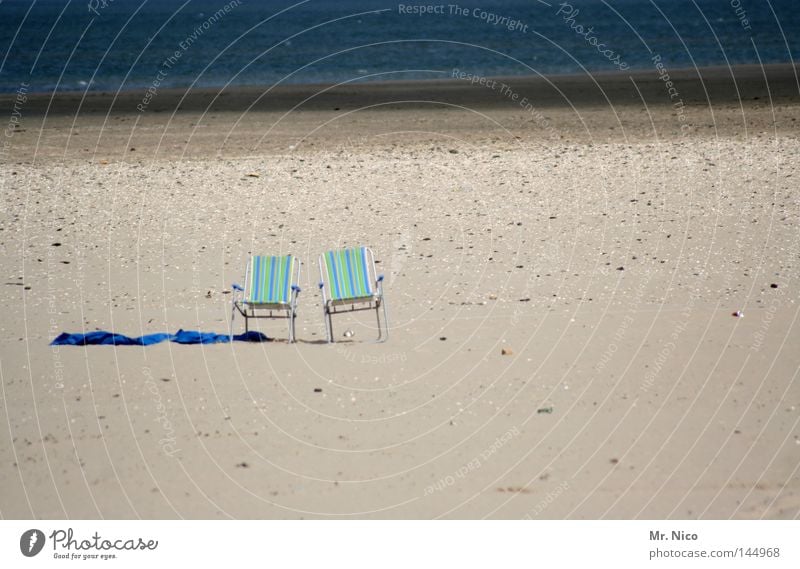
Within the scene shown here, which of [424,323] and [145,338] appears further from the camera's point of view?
[424,323]

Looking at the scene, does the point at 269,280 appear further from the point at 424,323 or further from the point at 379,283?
the point at 424,323

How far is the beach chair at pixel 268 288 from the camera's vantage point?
9555mm

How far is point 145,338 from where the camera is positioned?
8.70 metres

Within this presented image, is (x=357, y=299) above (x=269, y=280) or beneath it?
beneath

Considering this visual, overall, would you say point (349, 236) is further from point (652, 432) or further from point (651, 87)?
point (651, 87)

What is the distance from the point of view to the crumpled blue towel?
28.5ft

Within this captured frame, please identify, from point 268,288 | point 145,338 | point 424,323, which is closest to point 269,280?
point 268,288

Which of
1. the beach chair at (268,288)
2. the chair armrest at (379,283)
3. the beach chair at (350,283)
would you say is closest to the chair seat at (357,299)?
the beach chair at (350,283)

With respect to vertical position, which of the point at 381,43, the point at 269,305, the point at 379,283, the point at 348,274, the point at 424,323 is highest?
the point at 381,43

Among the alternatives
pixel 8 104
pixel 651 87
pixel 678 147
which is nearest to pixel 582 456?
pixel 678 147

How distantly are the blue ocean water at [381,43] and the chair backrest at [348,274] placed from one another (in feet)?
59.9

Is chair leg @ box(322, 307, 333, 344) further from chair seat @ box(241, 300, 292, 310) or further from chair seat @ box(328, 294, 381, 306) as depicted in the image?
chair seat @ box(241, 300, 292, 310)

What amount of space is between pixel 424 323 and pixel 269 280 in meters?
1.66
